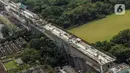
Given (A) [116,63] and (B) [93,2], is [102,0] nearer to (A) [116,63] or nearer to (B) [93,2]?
(B) [93,2]

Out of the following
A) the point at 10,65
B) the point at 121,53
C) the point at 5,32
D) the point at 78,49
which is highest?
the point at 78,49

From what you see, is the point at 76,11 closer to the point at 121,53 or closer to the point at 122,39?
the point at 122,39

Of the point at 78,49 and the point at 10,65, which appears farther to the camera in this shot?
the point at 10,65

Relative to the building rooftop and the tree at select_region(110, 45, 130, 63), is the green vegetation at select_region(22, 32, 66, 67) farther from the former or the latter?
the tree at select_region(110, 45, 130, 63)

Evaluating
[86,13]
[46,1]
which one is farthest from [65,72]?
[46,1]

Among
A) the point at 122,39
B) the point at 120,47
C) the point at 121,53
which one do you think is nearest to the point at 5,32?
the point at 122,39

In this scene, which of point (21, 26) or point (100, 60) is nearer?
point (100, 60)

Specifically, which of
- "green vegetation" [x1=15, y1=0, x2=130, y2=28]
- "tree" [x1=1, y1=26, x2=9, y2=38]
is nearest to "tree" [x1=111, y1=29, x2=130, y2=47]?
"green vegetation" [x1=15, y1=0, x2=130, y2=28]
